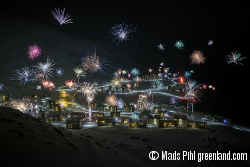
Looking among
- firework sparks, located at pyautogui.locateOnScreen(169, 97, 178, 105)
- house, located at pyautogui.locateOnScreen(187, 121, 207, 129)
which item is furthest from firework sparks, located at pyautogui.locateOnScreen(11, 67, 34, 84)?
house, located at pyautogui.locateOnScreen(187, 121, 207, 129)

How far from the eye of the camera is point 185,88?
56250mm

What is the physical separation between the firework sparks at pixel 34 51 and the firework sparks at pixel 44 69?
15.4 ft

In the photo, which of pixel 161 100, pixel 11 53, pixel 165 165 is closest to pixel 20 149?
pixel 165 165

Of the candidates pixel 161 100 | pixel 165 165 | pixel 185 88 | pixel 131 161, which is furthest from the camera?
pixel 185 88

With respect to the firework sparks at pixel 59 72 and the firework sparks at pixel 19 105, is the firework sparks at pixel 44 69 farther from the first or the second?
the firework sparks at pixel 19 105

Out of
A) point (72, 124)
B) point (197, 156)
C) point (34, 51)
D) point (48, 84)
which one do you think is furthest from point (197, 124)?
point (34, 51)

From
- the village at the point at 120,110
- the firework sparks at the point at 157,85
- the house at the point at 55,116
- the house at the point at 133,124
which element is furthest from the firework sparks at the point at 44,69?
the house at the point at 133,124

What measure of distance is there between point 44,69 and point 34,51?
16390 millimetres

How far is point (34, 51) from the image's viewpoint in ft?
232

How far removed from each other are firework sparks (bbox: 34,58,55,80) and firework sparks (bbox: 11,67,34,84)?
6.18 feet

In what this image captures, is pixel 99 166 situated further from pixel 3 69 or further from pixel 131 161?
pixel 3 69

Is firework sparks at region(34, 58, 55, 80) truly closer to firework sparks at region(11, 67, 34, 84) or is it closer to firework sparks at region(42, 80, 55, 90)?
firework sparks at region(11, 67, 34, 84)

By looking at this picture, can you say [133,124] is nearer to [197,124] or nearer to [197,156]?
[197,124]

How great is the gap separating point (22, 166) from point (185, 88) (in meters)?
56.2
